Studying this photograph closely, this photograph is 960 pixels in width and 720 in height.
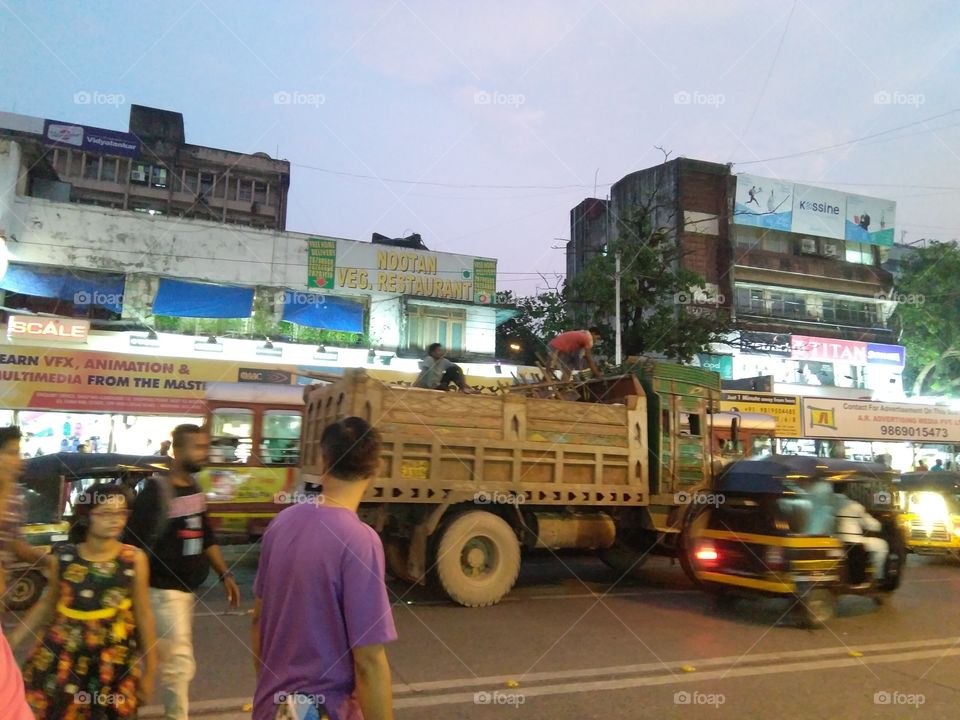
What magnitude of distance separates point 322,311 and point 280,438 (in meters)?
10.1

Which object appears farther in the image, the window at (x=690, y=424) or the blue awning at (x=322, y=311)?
the blue awning at (x=322, y=311)

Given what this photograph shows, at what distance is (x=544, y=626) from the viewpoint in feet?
23.0

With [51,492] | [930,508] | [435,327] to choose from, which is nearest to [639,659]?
[51,492]

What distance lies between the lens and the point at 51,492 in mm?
8227

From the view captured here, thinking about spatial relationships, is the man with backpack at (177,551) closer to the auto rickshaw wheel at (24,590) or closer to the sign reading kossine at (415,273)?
the auto rickshaw wheel at (24,590)

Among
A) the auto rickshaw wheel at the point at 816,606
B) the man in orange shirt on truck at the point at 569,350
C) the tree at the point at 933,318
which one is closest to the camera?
the auto rickshaw wheel at the point at 816,606

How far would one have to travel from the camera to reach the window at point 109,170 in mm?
35562

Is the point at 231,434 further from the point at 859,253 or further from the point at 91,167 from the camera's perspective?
the point at 859,253

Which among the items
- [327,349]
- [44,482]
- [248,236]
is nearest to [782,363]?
[327,349]

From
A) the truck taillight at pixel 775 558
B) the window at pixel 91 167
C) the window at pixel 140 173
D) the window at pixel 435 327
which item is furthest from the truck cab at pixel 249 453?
the window at pixel 91 167

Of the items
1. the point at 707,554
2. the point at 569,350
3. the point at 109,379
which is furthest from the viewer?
the point at 109,379

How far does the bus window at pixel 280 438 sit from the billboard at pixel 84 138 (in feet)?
64.1

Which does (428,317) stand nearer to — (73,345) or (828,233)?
(73,345)

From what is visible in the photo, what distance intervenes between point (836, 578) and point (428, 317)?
1643cm
